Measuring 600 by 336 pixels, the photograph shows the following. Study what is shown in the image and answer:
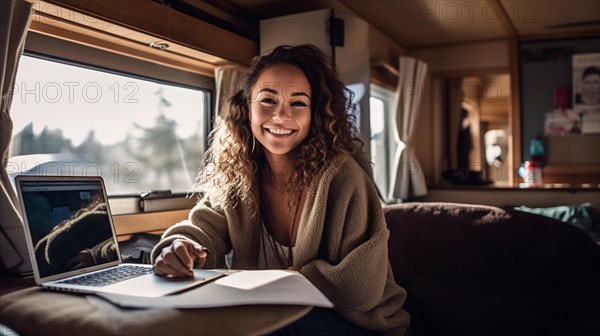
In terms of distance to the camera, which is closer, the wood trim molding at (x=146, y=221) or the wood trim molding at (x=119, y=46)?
the wood trim molding at (x=119, y=46)

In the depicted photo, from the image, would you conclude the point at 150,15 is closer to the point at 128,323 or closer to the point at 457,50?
the point at 128,323

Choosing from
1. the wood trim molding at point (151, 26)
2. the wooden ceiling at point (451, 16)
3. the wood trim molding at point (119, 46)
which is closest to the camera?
the wood trim molding at point (151, 26)

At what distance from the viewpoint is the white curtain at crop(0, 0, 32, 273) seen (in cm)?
118

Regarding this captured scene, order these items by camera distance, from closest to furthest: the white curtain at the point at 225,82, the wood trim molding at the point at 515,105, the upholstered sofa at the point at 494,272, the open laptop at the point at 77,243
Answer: the open laptop at the point at 77,243 → the upholstered sofa at the point at 494,272 → the white curtain at the point at 225,82 → the wood trim molding at the point at 515,105

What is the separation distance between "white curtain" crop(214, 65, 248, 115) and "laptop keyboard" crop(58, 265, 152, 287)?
149 centimetres

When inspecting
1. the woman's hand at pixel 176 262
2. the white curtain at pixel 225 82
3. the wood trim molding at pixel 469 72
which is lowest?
the woman's hand at pixel 176 262

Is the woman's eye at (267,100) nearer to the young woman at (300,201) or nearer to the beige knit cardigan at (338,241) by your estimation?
the young woman at (300,201)

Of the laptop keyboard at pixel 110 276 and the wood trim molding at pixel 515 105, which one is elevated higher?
the wood trim molding at pixel 515 105

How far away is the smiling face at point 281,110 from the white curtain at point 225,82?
1113 millimetres

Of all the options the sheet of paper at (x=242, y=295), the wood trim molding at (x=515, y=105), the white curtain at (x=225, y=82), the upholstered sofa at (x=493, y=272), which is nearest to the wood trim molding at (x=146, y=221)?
the white curtain at (x=225, y=82)

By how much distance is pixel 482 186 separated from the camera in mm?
3656

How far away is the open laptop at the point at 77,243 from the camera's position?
35.1 inches

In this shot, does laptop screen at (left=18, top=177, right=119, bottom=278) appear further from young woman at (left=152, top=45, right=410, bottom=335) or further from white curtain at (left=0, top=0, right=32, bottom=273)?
white curtain at (left=0, top=0, right=32, bottom=273)

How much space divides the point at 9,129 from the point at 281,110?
705mm
